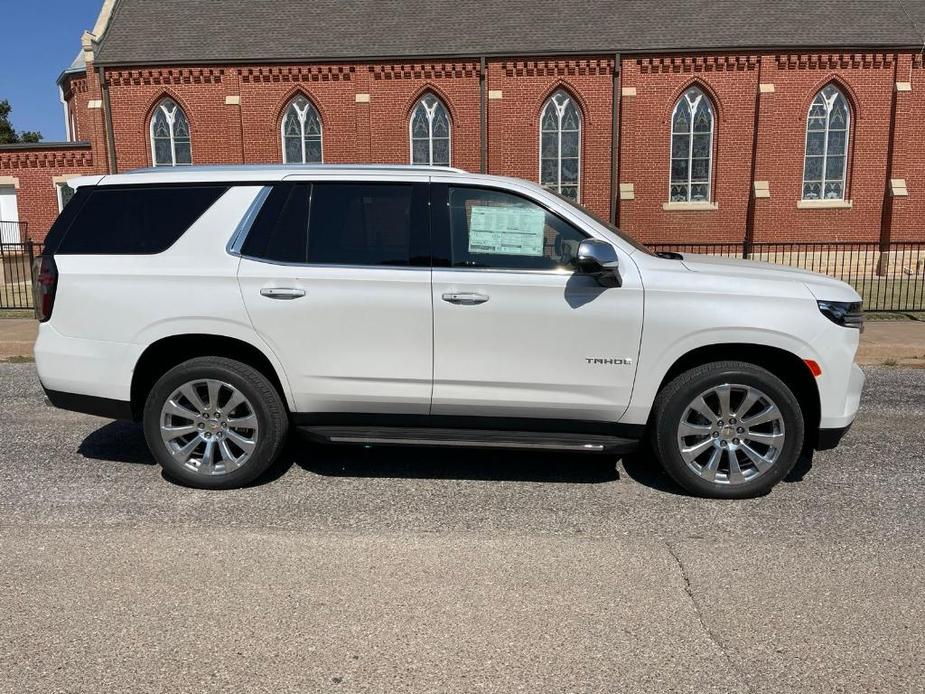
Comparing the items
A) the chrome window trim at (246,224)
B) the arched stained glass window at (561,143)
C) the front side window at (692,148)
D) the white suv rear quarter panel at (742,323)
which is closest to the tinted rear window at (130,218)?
Answer: the chrome window trim at (246,224)

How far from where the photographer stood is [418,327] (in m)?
4.30

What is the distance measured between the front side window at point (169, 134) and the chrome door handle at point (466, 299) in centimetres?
2227

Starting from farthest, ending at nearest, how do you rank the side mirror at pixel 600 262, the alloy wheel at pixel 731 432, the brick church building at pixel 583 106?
1. the brick church building at pixel 583 106
2. the alloy wheel at pixel 731 432
3. the side mirror at pixel 600 262

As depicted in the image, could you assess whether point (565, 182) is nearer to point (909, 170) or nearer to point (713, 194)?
point (713, 194)

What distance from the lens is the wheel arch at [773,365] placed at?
14.1 ft

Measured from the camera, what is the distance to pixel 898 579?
10.9 ft

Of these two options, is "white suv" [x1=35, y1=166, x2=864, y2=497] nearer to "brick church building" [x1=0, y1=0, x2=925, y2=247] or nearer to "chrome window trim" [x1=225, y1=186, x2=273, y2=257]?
"chrome window trim" [x1=225, y1=186, x2=273, y2=257]

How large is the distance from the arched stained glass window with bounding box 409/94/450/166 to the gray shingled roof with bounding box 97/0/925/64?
1591mm

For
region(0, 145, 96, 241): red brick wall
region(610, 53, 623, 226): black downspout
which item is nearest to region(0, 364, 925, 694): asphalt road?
region(610, 53, 623, 226): black downspout

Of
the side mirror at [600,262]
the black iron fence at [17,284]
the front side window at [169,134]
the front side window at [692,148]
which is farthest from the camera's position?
the front side window at [169,134]

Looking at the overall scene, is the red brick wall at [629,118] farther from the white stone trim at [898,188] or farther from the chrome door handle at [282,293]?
the chrome door handle at [282,293]

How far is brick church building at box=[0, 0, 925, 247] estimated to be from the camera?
21797 millimetres

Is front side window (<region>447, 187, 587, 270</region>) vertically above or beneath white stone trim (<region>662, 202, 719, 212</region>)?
beneath

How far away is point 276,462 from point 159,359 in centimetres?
111
